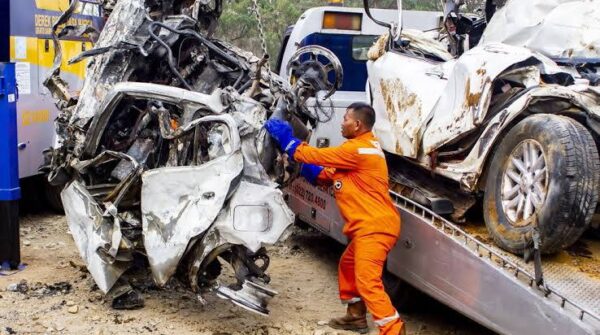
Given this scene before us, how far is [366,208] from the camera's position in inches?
185

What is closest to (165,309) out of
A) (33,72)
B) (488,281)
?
(488,281)

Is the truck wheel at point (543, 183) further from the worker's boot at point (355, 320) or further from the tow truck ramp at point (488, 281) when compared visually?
the worker's boot at point (355, 320)

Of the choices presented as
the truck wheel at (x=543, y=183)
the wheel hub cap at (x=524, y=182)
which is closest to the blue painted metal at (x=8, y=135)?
the truck wheel at (x=543, y=183)

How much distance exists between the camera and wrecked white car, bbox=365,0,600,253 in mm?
3838

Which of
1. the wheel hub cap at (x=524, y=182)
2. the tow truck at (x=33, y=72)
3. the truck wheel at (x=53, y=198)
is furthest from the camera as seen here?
the truck wheel at (x=53, y=198)

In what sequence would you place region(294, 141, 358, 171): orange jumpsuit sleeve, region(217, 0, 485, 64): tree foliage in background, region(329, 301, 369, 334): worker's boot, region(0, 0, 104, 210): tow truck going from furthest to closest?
region(217, 0, 485, 64): tree foliage in background
region(0, 0, 104, 210): tow truck
region(329, 301, 369, 334): worker's boot
region(294, 141, 358, 171): orange jumpsuit sleeve

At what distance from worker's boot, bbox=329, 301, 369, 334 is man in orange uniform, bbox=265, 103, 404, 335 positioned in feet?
0.17

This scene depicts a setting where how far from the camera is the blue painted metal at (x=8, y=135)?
228 inches

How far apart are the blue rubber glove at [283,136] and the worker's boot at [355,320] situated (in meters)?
1.14

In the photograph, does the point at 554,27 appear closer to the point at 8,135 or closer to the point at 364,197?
the point at 364,197

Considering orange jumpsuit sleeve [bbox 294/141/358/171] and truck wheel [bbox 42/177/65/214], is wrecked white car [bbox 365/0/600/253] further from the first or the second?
truck wheel [bbox 42/177/65/214]

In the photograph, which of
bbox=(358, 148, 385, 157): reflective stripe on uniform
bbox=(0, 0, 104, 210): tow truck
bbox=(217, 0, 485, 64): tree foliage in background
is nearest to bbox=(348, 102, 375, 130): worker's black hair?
bbox=(358, 148, 385, 157): reflective stripe on uniform

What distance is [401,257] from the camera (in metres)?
4.91

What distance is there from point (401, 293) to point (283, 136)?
152cm
